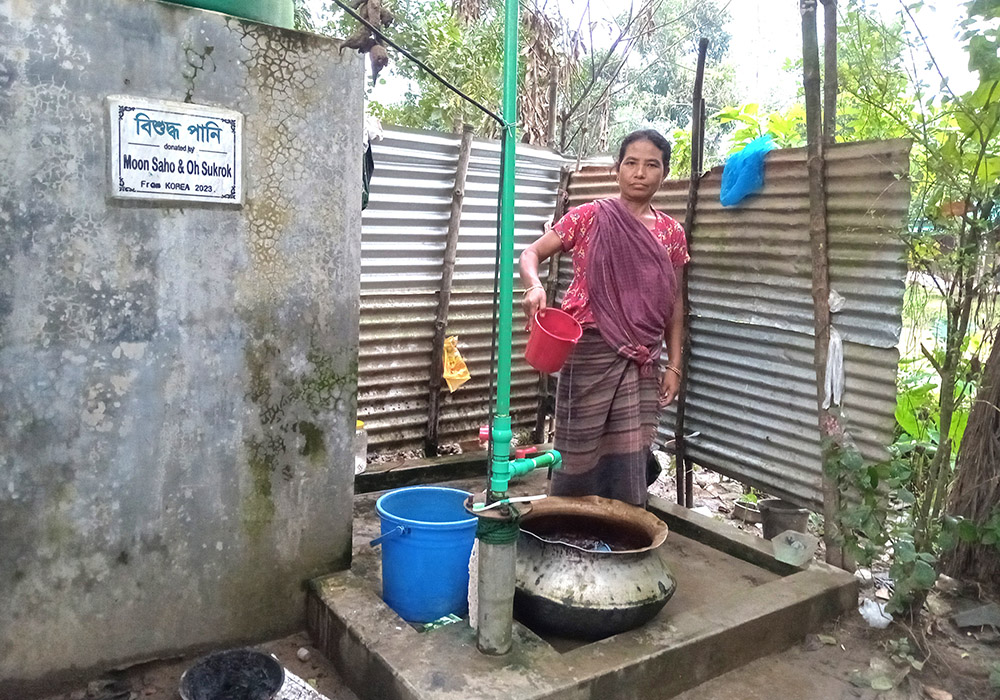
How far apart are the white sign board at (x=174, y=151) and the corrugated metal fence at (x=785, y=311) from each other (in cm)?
257

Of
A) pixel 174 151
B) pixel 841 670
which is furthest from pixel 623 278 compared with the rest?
pixel 174 151

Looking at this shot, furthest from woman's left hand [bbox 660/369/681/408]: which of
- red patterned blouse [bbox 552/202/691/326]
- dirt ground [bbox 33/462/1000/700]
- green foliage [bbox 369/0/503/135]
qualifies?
green foliage [bbox 369/0/503/135]

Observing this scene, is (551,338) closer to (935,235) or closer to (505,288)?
(505,288)

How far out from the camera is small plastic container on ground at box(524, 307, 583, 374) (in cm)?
299

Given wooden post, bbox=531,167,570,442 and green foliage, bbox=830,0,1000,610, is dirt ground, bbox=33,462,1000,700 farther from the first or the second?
wooden post, bbox=531,167,570,442

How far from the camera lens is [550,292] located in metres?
5.38

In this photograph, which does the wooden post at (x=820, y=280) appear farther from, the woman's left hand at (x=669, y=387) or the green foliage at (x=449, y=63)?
the green foliage at (x=449, y=63)

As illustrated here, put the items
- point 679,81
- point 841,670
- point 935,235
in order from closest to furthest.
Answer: point 841,670 < point 935,235 < point 679,81

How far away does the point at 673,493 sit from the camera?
561cm

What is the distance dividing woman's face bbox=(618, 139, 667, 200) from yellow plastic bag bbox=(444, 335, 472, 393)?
1.83 m

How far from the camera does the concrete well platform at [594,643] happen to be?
243cm

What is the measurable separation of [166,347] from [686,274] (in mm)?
2816

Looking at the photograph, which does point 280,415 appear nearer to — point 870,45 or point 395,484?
point 395,484

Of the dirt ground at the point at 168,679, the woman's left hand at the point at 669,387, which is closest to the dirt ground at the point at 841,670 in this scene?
the dirt ground at the point at 168,679
